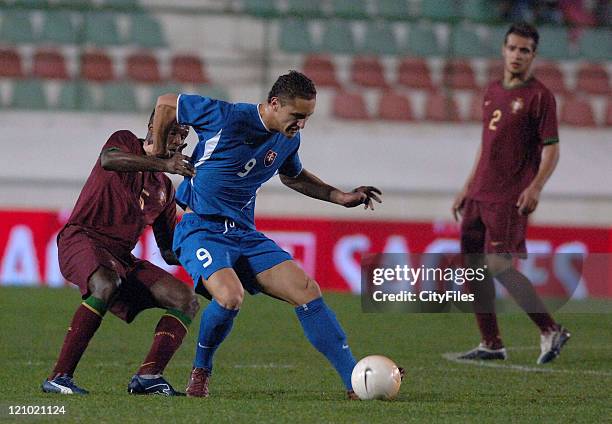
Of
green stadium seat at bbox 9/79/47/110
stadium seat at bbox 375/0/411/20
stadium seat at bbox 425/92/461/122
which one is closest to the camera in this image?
green stadium seat at bbox 9/79/47/110

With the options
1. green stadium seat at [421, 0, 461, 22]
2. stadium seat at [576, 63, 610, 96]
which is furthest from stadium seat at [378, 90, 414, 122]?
stadium seat at [576, 63, 610, 96]

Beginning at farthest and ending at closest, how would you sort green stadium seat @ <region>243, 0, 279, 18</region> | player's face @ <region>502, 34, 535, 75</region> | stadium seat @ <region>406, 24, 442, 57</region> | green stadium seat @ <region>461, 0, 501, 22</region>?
green stadium seat @ <region>461, 0, 501, 22</region>
green stadium seat @ <region>243, 0, 279, 18</region>
stadium seat @ <region>406, 24, 442, 57</region>
player's face @ <region>502, 34, 535, 75</region>

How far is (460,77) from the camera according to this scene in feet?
54.7

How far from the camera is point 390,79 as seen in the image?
1695 centimetres

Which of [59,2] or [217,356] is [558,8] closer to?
[59,2]

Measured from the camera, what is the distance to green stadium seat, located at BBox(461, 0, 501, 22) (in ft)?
57.9

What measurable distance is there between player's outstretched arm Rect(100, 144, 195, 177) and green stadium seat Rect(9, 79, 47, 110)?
10.4 m

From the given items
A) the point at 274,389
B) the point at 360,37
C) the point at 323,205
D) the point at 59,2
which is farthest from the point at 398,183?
the point at 274,389

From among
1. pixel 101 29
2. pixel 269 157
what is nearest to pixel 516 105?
pixel 269 157

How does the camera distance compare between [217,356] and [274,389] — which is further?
[217,356]

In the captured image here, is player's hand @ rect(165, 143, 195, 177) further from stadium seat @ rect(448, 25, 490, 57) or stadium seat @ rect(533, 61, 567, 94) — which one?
stadium seat @ rect(533, 61, 567, 94)

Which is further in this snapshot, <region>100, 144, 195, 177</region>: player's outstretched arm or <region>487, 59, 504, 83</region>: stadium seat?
<region>487, 59, 504, 83</region>: stadium seat

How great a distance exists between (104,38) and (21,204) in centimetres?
265

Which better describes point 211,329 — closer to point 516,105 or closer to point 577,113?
point 516,105
